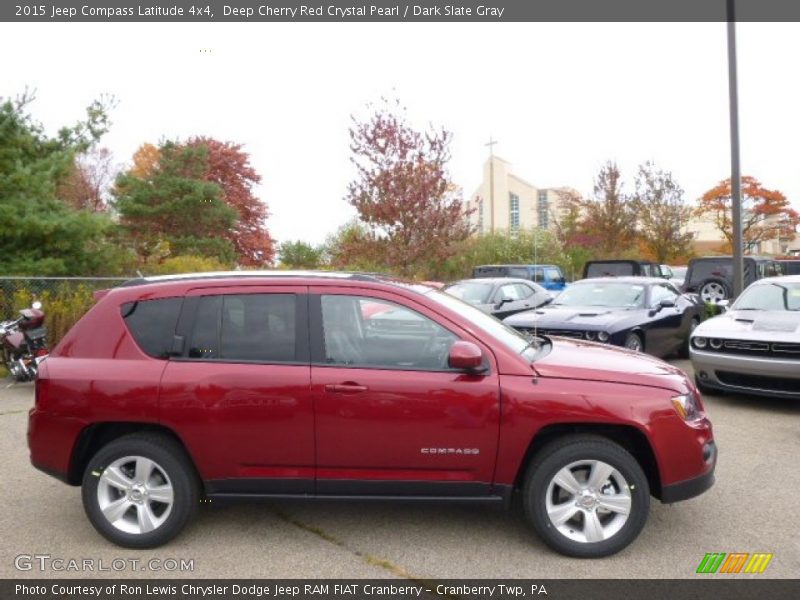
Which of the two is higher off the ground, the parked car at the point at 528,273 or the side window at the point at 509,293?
the parked car at the point at 528,273

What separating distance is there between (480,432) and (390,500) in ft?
2.24

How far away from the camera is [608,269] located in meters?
16.5

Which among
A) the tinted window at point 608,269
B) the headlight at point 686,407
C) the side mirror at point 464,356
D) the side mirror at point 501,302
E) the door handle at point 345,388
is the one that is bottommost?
the headlight at point 686,407

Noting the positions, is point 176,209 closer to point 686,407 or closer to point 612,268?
point 612,268

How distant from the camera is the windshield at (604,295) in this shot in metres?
10.4

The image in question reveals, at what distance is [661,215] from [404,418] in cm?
3429

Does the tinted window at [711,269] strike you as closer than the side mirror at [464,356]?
No

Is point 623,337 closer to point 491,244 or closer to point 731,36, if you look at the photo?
point 731,36

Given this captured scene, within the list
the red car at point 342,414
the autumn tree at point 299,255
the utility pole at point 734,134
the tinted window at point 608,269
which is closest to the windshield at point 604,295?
the utility pole at point 734,134

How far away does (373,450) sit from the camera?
387 centimetres

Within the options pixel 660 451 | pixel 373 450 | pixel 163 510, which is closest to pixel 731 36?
pixel 660 451

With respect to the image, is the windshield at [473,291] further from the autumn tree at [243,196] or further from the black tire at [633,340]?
the autumn tree at [243,196]

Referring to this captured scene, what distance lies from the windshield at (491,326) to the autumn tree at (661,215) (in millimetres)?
32213

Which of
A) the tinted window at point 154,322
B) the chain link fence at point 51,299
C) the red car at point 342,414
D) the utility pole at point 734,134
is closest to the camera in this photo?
the red car at point 342,414
